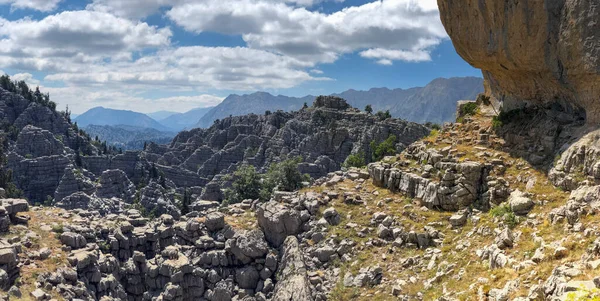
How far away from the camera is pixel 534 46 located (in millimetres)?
24672

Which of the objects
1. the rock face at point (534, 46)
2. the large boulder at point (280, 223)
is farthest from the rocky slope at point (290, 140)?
the rock face at point (534, 46)

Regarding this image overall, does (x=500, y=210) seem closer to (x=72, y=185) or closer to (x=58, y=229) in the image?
(x=58, y=229)

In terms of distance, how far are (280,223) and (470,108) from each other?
1980 centimetres

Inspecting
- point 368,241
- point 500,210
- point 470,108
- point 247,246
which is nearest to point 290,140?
point 470,108

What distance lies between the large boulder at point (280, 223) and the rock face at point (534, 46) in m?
18.7

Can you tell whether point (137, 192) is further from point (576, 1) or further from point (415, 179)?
point (576, 1)

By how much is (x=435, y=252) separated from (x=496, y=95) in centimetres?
1652

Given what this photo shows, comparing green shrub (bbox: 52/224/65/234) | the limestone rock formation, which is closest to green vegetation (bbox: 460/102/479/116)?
green shrub (bbox: 52/224/65/234)

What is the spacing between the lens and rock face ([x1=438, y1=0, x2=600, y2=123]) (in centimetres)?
2183

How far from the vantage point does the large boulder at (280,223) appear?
109 feet

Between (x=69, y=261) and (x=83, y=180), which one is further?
(x=83, y=180)

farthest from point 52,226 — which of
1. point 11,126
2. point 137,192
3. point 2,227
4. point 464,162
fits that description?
point 11,126

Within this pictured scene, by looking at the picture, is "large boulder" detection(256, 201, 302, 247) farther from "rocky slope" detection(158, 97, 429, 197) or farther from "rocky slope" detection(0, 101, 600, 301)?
"rocky slope" detection(158, 97, 429, 197)

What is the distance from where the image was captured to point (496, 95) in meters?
33.4
